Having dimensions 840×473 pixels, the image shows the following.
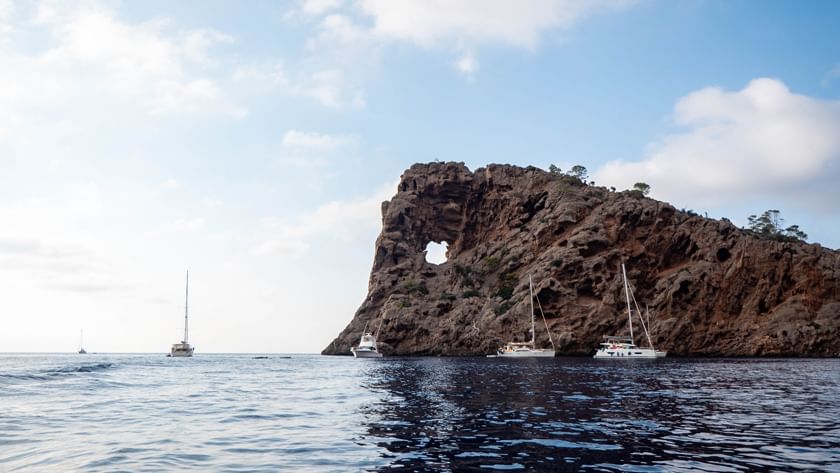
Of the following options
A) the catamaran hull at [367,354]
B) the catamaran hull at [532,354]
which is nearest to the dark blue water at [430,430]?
the catamaran hull at [532,354]

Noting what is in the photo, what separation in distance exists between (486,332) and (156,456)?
392 feet

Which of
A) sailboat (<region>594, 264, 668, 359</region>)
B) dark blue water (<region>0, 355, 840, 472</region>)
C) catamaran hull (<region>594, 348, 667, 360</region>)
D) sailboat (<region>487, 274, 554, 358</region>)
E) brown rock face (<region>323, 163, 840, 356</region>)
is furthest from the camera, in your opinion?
brown rock face (<region>323, 163, 840, 356</region>)

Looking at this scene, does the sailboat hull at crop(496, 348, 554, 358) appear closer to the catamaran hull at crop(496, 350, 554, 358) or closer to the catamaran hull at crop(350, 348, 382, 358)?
the catamaran hull at crop(496, 350, 554, 358)

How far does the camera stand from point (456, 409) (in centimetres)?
2730

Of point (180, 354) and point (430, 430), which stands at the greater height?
point (430, 430)

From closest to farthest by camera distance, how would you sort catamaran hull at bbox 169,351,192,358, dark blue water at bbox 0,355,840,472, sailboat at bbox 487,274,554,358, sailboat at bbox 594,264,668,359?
dark blue water at bbox 0,355,840,472
sailboat at bbox 594,264,668,359
sailboat at bbox 487,274,554,358
catamaran hull at bbox 169,351,192,358

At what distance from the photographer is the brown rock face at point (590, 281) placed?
11925 centimetres

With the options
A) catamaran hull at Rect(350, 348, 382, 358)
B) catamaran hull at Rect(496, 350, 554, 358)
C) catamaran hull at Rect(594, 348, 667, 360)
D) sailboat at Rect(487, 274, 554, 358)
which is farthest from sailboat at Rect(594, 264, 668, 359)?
catamaran hull at Rect(350, 348, 382, 358)

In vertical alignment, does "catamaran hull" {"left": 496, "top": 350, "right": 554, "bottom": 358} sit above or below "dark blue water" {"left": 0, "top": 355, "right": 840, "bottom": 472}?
below

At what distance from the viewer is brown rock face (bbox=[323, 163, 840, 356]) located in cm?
11925

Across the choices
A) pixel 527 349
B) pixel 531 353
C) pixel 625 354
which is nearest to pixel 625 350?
pixel 625 354

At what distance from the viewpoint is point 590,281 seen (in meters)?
132

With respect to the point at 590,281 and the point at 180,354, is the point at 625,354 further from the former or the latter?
the point at 180,354

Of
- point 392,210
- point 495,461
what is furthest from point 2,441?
point 392,210
